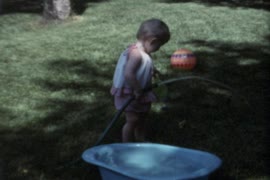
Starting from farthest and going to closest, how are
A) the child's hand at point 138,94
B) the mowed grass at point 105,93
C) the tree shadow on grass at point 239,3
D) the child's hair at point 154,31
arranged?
1. the tree shadow on grass at point 239,3
2. the mowed grass at point 105,93
3. the child's hair at point 154,31
4. the child's hand at point 138,94

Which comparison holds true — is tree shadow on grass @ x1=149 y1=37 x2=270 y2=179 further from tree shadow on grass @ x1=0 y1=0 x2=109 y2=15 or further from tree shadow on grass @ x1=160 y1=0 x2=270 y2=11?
tree shadow on grass @ x1=0 y1=0 x2=109 y2=15

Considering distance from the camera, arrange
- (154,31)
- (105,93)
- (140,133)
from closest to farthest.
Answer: (154,31)
(140,133)
(105,93)

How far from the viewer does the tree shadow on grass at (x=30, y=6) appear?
33.4 ft

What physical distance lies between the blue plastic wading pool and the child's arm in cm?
40

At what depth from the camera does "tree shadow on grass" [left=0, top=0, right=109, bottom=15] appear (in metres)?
10.2

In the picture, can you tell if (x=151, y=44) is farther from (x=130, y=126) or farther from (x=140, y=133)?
(x=140, y=133)

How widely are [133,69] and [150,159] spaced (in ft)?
1.97

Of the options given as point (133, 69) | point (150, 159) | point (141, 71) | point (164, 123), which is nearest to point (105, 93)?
point (164, 123)

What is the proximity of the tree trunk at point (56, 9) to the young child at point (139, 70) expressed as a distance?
5531 millimetres

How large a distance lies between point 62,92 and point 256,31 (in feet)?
12.1

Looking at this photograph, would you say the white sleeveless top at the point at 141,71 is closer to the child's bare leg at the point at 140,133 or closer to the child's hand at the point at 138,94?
the child's hand at the point at 138,94

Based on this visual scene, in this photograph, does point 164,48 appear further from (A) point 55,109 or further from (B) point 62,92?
(A) point 55,109

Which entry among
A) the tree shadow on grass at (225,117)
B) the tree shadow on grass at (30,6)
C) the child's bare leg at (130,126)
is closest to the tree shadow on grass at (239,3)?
the tree shadow on grass at (30,6)

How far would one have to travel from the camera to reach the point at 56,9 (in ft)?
28.9
